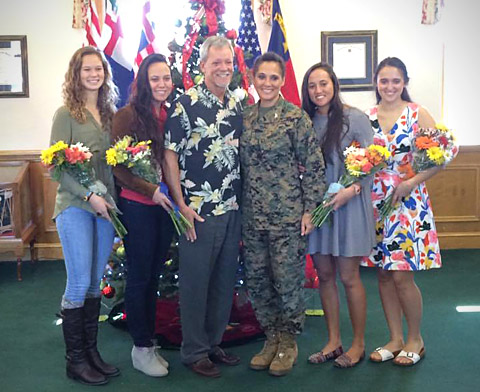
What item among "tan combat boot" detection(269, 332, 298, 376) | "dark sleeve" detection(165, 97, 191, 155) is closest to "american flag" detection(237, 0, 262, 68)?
"dark sleeve" detection(165, 97, 191, 155)

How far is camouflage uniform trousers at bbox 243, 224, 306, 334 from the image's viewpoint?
327 cm

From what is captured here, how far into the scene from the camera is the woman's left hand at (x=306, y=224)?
10.7 ft

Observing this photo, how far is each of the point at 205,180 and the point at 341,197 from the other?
2.23ft

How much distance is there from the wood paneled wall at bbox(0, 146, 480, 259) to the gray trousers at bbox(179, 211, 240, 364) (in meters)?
2.95

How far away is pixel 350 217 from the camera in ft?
10.8

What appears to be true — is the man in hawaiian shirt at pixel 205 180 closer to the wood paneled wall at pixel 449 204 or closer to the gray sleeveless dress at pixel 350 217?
the gray sleeveless dress at pixel 350 217

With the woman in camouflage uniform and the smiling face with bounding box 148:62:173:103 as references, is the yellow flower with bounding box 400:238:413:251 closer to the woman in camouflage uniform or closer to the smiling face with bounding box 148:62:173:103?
the woman in camouflage uniform

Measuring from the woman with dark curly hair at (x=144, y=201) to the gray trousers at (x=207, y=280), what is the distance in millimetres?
152

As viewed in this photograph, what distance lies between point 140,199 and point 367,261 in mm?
1252

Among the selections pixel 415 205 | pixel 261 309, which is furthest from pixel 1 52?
pixel 415 205

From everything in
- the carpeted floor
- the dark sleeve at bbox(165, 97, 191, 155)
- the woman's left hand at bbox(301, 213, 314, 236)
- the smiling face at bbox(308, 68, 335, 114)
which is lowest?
the carpeted floor

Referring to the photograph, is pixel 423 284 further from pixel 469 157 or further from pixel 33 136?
pixel 33 136

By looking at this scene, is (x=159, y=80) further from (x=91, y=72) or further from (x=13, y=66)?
(x=13, y=66)

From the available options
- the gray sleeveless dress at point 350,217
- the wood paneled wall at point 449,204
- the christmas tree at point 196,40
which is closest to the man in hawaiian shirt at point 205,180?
the gray sleeveless dress at point 350,217
